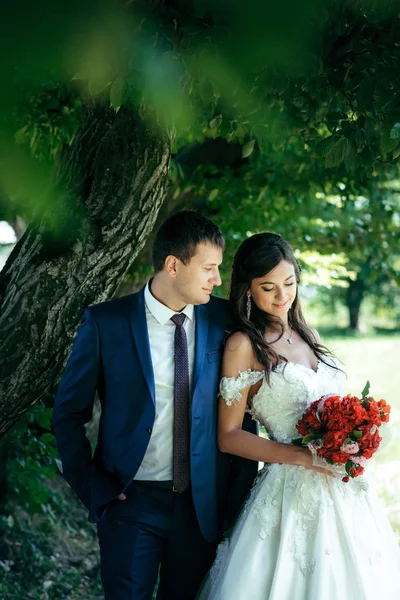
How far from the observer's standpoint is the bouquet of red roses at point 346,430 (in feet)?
9.36

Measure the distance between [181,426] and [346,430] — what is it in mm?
729

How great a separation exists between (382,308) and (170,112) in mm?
35145

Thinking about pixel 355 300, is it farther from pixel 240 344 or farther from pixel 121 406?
pixel 121 406

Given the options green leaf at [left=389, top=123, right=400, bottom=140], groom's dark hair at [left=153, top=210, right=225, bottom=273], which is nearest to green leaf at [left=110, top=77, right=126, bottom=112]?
green leaf at [left=389, top=123, right=400, bottom=140]

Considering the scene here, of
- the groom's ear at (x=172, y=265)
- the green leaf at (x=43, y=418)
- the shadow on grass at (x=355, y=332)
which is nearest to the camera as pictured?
the groom's ear at (x=172, y=265)

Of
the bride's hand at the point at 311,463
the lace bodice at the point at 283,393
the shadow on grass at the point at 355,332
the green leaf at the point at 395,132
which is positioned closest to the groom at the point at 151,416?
the lace bodice at the point at 283,393

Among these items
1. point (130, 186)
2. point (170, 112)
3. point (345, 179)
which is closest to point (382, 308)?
point (345, 179)

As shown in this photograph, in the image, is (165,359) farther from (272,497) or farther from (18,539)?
(18,539)

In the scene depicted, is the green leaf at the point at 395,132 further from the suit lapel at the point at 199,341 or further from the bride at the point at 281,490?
the suit lapel at the point at 199,341

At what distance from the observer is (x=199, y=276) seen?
310 cm

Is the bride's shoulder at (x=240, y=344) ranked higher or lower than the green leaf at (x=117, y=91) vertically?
lower

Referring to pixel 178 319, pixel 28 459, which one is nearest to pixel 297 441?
pixel 178 319

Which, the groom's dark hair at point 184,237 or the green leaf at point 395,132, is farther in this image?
the groom's dark hair at point 184,237

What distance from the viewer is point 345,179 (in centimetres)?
606
